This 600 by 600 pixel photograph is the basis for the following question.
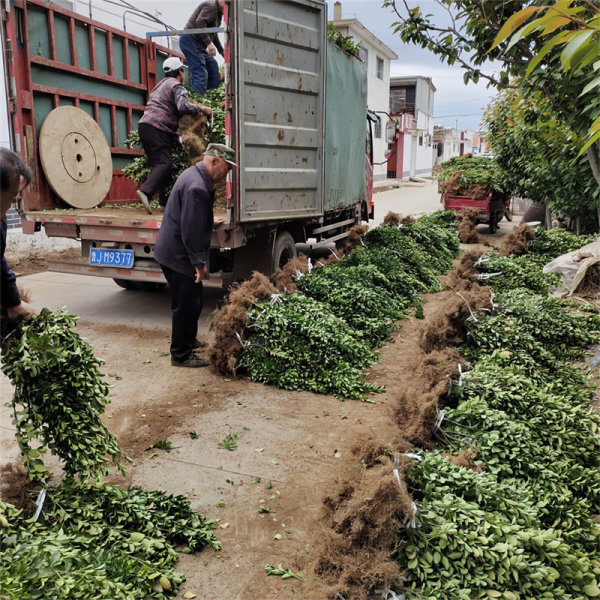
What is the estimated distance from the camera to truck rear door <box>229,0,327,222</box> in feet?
19.1

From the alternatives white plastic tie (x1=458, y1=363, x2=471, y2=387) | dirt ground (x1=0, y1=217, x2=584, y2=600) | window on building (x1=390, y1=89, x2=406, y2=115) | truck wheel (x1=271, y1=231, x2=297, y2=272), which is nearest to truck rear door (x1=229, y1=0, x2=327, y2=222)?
truck wheel (x1=271, y1=231, x2=297, y2=272)

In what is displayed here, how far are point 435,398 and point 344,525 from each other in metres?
1.25

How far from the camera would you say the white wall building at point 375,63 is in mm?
29800

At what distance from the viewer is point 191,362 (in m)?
5.38

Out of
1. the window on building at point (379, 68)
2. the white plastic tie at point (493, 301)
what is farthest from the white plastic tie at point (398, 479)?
the window on building at point (379, 68)

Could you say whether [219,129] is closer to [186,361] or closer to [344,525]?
[186,361]

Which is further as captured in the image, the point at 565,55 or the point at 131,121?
the point at 131,121

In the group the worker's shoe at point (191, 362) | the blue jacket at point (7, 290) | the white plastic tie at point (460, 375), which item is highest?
the blue jacket at point (7, 290)

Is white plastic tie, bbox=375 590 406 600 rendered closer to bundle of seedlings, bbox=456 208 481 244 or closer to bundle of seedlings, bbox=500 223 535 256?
bundle of seedlings, bbox=500 223 535 256

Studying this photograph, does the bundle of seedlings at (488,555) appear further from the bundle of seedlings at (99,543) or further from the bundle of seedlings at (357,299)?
the bundle of seedlings at (357,299)

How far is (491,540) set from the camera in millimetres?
2541

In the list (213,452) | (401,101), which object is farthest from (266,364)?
(401,101)

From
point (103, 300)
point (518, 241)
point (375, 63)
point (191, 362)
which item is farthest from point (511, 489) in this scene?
point (375, 63)

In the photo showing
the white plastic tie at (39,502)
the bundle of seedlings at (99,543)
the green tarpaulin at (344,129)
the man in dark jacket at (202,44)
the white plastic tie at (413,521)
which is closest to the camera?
the bundle of seedlings at (99,543)
